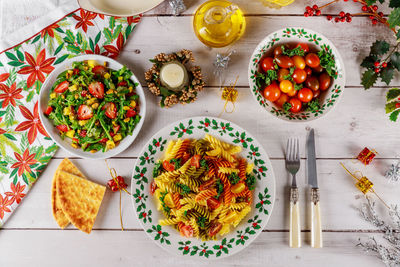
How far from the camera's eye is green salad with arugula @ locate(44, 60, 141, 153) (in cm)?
Result: 138

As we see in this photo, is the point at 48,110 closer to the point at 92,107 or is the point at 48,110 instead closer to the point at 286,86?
the point at 92,107

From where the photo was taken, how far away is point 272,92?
53.5 inches

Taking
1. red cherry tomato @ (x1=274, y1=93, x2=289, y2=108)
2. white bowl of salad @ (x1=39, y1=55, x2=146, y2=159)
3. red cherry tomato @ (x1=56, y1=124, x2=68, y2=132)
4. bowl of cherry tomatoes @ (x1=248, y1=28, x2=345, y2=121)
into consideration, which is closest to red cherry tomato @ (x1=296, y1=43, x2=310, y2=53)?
bowl of cherry tomatoes @ (x1=248, y1=28, x2=345, y2=121)

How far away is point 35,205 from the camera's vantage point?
149 centimetres

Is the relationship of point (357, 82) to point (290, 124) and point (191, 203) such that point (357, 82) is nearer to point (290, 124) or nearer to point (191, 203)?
point (290, 124)

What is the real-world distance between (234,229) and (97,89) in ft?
2.64

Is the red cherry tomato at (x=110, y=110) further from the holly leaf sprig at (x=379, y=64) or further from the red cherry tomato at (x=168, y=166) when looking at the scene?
the holly leaf sprig at (x=379, y=64)

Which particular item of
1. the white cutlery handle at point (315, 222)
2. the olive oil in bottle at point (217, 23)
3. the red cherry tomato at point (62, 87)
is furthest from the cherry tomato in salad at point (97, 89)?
the white cutlery handle at point (315, 222)

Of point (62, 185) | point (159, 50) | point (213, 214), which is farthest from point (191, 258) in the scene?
point (159, 50)

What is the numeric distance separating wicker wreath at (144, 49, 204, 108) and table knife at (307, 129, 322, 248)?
21.1 inches

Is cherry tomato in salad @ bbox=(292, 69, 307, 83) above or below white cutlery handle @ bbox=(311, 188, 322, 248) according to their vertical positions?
above

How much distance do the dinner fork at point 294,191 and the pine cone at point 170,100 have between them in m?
0.52

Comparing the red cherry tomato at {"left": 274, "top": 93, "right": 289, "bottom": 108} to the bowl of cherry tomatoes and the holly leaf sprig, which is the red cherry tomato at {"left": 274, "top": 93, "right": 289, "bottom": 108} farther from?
the holly leaf sprig

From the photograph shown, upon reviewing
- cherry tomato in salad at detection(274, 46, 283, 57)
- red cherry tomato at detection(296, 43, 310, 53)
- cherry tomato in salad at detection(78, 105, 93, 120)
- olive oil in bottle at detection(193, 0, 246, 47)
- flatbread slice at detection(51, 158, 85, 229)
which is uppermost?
A: olive oil in bottle at detection(193, 0, 246, 47)
